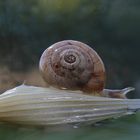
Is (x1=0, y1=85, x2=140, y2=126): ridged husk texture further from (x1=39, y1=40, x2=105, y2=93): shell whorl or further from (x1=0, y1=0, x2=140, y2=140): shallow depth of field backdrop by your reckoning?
(x1=0, y1=0, x2=140, y2=140): shallow depth of field backdrop

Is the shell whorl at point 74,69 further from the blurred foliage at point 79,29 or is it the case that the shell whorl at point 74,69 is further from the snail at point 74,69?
the blurred foliage at point 79,29

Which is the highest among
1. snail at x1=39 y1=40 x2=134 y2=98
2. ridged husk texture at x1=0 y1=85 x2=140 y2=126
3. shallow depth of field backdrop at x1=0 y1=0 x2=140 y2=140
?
shallow depth of field backdrop at x1=0 y1=0 x2=140 y2=140

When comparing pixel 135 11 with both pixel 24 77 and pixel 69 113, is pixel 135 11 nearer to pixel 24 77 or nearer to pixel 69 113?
pixel 24 77

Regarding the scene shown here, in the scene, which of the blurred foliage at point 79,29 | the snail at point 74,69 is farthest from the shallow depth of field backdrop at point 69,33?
the snail at point 74,69

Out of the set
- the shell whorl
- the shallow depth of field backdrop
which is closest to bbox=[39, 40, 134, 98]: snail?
the shell whorl

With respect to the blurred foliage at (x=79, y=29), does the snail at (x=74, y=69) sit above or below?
below

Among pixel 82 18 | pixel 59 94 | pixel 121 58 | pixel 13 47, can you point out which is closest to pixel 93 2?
pixel 82 18

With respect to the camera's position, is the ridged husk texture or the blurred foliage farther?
the blurred foliage
